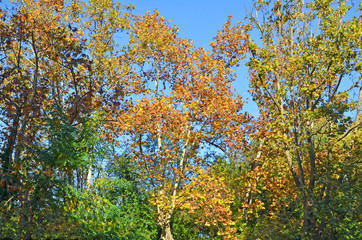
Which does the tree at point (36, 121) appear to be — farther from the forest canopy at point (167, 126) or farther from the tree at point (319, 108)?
the tree at point (319, 108)

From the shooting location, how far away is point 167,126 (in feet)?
61.5

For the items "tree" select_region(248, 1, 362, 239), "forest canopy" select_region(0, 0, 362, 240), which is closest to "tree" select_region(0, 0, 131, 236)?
"forest canopy" select_region(0, 0, 362, 240)

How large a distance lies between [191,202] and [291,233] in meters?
5.28

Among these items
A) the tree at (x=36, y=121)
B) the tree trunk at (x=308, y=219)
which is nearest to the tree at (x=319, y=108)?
the tree trunk at (x=308, y=219)

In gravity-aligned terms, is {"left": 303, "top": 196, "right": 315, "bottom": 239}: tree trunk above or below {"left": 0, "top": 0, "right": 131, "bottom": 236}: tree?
below

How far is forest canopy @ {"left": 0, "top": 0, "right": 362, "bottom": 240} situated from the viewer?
41.1 ft

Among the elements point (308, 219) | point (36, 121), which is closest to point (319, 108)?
point (308, 219)

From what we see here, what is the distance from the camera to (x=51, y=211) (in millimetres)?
11562

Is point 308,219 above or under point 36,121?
under

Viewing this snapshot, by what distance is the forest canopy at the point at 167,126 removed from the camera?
12531mm

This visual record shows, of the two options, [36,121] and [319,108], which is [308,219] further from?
[36,121]

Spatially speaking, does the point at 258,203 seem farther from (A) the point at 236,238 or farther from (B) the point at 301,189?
(B) the point at 301,189

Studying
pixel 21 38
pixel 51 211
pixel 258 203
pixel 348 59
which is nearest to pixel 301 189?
pixel 348 59

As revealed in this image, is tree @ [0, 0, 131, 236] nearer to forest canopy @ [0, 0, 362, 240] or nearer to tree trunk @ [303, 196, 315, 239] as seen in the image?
forest canopy @ [0, 0, 362, 240]
